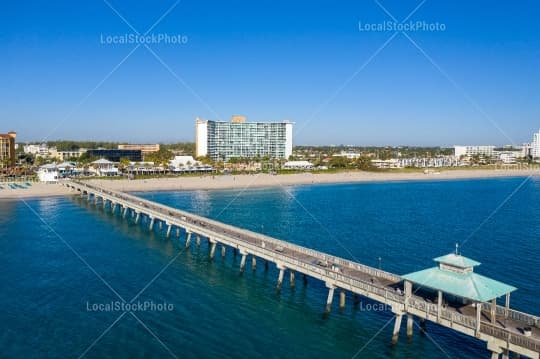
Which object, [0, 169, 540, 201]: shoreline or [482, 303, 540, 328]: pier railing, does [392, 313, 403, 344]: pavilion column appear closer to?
[482, 303, 540, 328]: pier railing

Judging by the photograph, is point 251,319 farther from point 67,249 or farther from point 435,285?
point 67,249

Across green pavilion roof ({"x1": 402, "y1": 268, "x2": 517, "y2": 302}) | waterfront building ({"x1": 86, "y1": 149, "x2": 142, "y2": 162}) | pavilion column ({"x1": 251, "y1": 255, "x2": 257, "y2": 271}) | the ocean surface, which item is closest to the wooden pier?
pavilion column ({"x1": 251, "y1": 255, "x2": 257, "y2": 271})

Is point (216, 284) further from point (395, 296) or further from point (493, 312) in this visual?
point (493, 312)

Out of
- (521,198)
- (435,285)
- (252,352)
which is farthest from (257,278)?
(521,198)

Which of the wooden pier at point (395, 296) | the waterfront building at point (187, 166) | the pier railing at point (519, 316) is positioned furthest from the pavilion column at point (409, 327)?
the waterfront building at point (187, 166)

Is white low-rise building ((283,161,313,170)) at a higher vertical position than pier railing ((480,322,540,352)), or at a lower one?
higher

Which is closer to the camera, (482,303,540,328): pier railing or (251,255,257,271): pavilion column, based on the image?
(482,303,540,328): pier railing

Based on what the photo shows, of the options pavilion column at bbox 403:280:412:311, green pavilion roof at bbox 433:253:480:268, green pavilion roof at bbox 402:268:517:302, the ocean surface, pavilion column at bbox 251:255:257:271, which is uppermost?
green pavilion roof at bbox 433:253:480:268
